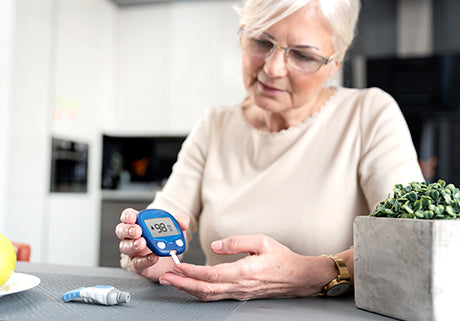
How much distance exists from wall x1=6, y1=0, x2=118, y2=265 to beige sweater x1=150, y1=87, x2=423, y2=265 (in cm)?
207

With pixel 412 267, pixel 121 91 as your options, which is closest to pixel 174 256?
pixel 412 267

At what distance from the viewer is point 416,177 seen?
3.18 ft

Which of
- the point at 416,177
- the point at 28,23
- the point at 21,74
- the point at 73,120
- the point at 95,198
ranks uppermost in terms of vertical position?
the point at 28,23

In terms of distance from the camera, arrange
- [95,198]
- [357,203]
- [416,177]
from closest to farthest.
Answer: [416,177] < [357,203] < [95,198]

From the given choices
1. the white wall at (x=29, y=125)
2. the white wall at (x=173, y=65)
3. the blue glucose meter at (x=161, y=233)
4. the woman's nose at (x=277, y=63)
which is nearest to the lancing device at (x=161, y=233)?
the blue glucose meter at (x=161, y=233)

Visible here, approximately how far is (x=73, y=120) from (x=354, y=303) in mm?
3134

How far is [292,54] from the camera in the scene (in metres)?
1.04

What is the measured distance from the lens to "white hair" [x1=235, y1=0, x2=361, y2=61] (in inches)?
39.6

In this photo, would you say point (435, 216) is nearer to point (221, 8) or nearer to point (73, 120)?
point (73, 120)

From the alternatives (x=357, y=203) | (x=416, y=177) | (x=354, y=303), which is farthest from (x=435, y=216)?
(x=357, y=203)

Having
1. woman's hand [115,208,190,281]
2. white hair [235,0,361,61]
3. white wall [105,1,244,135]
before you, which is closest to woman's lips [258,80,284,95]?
white hair [235,0,361,61]

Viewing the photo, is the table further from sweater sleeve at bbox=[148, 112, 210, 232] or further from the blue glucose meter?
sweater sleeve at bbox=[148, 112, 210, 232]

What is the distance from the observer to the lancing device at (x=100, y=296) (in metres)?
0.67

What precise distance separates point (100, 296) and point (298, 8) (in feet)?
2.34
